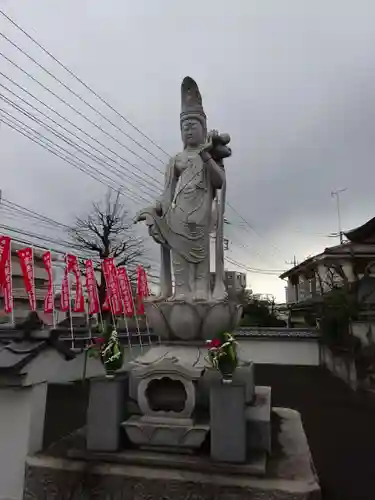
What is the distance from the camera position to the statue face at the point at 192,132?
4977 mm

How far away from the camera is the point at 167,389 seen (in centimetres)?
392

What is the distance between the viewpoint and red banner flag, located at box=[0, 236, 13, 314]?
427 inches

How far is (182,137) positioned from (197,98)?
0.52 meters

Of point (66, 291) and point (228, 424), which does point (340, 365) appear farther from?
point (228, 424)

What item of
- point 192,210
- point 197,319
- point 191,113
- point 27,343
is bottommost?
point 27,343

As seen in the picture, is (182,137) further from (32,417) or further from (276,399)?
(276,399)

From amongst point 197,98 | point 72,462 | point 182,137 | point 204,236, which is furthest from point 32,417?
point 197,98

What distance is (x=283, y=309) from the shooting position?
25594 mm

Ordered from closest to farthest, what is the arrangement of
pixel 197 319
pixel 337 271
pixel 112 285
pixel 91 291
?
pixel 197 319 → pixel 91 291 → pixel 112 285 → pixel 337 271

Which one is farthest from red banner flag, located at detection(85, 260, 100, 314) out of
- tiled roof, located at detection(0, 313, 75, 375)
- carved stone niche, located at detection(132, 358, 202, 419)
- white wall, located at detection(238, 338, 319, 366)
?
carved stone niche, located at detection(132, 358, 202, 419)

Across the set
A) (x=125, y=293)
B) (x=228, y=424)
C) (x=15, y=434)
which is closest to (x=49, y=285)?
(x=125, y=293)

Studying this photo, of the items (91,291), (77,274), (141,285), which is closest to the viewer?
(77,274)

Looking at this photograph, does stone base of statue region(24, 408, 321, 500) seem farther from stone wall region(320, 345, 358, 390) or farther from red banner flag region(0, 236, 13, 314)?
stone wall region(320, 345, 358, 390)

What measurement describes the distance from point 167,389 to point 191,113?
10.9ft
